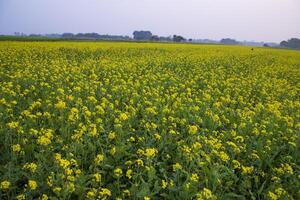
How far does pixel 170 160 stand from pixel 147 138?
63 cm

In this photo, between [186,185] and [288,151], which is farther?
[288,151]

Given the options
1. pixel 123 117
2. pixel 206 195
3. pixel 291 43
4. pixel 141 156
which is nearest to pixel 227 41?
pixel 291 43

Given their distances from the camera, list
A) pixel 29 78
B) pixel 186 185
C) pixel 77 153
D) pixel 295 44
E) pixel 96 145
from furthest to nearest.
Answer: pixel 295 44 → pixel 29 78 → pixel 96 145 → pixel 77 153 → pixel 186 185

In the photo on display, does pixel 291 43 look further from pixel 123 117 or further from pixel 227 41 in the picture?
pixel 123 117

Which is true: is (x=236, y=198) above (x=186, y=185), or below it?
below

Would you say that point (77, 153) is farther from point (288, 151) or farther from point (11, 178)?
point (288, 151)

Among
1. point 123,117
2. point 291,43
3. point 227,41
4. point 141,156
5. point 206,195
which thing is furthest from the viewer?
point 227,41

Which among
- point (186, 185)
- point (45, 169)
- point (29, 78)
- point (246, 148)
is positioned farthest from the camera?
point (29, 78)

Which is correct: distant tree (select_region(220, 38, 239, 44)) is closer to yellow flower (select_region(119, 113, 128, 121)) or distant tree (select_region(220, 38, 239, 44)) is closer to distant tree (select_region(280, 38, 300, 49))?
distant tree (select_region(280, 38, 300, 49))

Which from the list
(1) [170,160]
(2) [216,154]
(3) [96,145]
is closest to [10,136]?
(3) [96,145]

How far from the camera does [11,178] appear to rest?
412 cm

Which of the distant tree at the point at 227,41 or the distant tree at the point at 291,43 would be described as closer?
the distant tree at the point at 291,43

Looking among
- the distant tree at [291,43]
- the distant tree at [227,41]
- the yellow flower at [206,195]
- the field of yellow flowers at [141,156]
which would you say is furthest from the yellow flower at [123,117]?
the distant tree at [227,41]

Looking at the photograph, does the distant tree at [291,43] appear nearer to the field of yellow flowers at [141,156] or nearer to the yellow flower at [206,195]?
the field of yellow flowers at [141,156]
